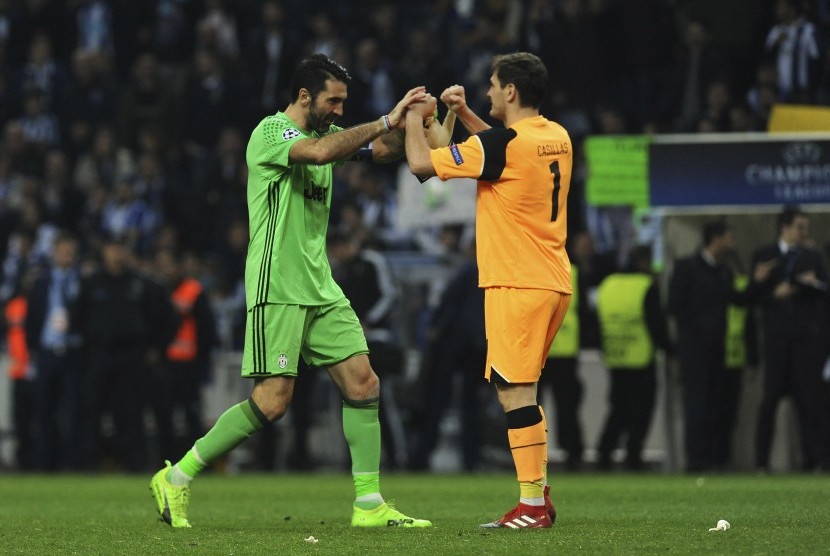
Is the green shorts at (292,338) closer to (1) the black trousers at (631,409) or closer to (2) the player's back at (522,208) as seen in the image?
(2) the player's back at (522,208)

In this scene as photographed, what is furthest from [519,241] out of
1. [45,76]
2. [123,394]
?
[45,76]

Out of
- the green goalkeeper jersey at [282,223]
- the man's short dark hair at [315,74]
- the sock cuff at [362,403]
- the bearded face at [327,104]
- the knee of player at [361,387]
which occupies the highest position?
the man's short dark hair at [315,74]

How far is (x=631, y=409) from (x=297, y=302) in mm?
8617

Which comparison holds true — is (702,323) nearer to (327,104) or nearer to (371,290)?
(371,290)

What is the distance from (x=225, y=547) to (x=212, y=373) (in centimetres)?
1116

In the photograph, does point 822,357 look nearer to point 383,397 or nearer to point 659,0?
point 383,397

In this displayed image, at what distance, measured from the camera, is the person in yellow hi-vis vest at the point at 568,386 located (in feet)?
54.7

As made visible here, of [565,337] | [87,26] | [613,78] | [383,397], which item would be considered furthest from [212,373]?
[87,26]

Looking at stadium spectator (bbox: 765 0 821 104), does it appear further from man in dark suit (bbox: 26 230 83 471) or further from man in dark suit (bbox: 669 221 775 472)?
man in dark suit (bbox: 26 230 83 471)

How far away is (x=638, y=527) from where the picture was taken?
8469 millimetres

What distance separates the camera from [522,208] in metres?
8.17

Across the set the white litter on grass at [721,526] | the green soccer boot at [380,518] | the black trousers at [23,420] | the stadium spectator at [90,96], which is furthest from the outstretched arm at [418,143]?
the stadium spectator at [90,96]

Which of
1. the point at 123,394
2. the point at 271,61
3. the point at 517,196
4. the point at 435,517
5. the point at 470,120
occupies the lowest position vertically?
the point at 435,517

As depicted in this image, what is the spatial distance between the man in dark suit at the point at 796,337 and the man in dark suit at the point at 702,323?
1.30ft
